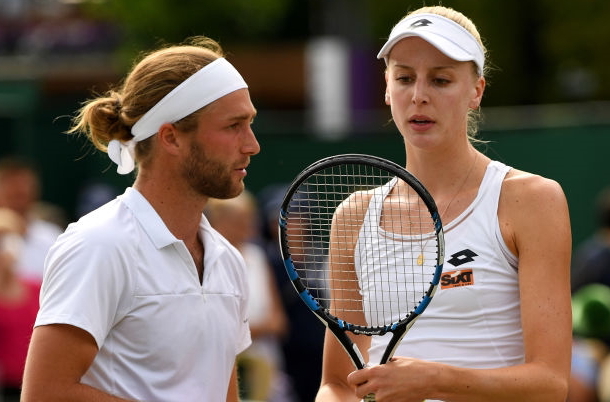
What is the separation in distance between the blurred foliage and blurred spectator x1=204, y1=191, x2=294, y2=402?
15.7m

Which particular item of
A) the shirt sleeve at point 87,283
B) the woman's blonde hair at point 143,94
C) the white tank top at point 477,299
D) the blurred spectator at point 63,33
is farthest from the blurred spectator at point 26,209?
the blurred spectator at point 63,33

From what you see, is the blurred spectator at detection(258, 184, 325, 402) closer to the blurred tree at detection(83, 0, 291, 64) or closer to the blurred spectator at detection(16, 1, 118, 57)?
the blurred tree at detection(83, 0, 291, 64)

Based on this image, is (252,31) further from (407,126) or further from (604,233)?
(407,126)

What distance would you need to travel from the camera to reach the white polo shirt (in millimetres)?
3520

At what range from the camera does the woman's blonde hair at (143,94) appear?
3820mm

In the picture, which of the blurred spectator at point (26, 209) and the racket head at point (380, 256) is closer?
the racket head at point (380, 256)

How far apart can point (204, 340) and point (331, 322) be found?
15.2 inches

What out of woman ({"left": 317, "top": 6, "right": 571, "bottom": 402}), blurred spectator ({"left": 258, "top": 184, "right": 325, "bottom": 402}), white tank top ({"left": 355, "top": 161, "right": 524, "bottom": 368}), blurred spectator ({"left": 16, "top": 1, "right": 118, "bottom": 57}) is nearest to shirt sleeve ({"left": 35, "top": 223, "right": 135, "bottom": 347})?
woman ({"left": 317, "top": 6, "right": 571, "bottom": 402})

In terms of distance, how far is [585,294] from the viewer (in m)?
8.34

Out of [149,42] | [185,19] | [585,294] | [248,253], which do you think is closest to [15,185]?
[248,253]


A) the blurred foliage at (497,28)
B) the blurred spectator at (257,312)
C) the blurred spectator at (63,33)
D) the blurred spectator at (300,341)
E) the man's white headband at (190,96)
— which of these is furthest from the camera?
the blurred spectator at (63,33)

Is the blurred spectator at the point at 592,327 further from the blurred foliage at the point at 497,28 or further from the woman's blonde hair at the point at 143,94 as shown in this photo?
the blurred foliage at the point at 497,28

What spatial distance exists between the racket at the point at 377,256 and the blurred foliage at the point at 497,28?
20753 mm

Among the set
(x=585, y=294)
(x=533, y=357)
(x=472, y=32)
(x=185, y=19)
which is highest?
(x=185, y=19)
